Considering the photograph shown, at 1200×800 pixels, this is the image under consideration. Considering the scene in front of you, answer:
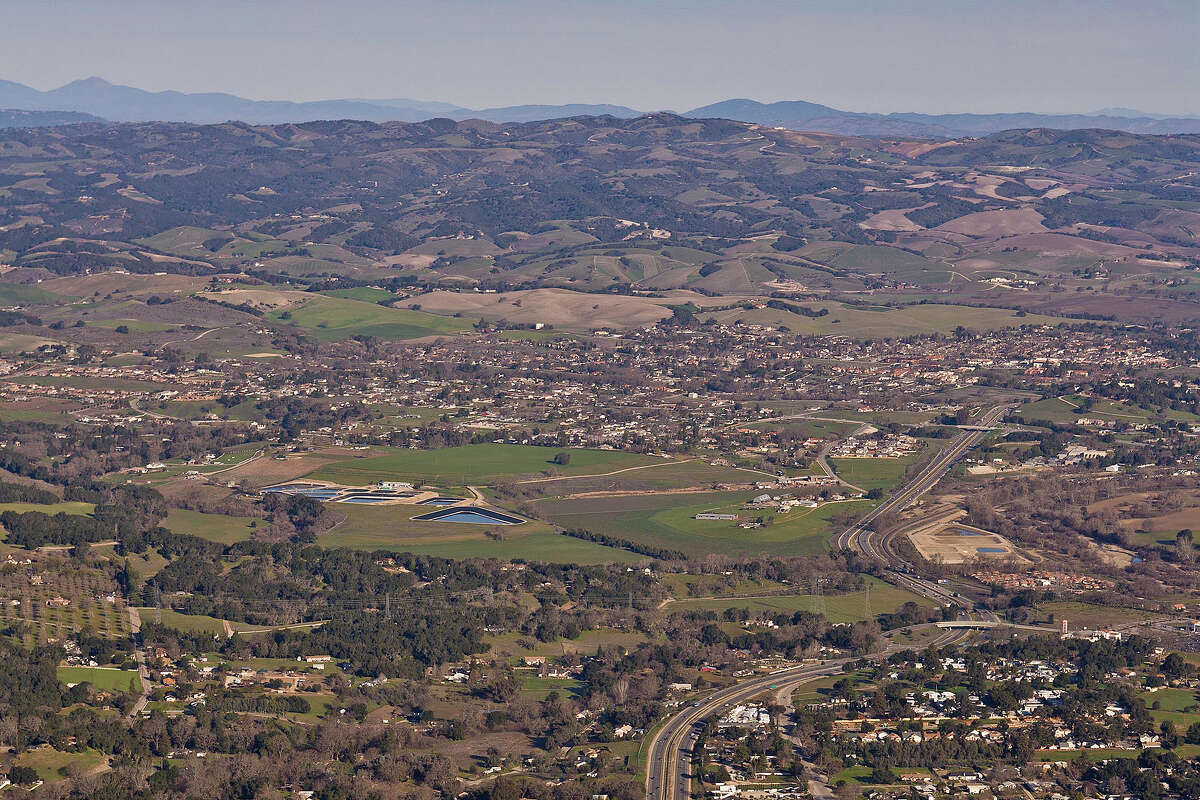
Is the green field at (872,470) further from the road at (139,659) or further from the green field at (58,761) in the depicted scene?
the green field at (58,761)

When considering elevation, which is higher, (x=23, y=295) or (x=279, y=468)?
(x=23, y=295)

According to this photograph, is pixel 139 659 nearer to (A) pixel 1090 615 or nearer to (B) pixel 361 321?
(A) pixel 1090 615

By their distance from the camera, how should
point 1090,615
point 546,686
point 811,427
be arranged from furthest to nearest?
point 811,427
point 1090,615
point 546,686

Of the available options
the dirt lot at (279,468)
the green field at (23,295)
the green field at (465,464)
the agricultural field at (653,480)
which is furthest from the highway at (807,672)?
the green field at (23,295)

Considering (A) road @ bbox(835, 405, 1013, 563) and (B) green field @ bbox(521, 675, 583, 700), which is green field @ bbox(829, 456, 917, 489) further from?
(B) green field @ bbox(521, 675, 583, 700)

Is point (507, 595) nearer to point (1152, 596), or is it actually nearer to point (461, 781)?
point (461, 781)

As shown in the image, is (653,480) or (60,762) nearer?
(60,762)

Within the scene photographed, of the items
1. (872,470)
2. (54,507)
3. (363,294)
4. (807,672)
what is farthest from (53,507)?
(363,294)
